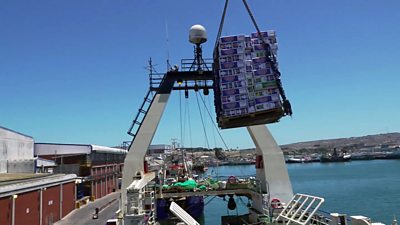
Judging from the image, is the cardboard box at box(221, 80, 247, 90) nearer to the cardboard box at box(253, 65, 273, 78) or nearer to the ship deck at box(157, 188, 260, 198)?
the cardboard box at box(253, 65, 273, 78)

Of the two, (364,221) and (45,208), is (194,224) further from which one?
(45,208)

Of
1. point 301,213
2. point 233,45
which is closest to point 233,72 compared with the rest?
point 233,45

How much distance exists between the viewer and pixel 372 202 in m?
48.8

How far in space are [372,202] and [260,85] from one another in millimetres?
40901

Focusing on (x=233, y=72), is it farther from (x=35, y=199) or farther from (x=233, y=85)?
(x=35, y=199)

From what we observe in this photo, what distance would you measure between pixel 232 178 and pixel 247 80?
40.1ft

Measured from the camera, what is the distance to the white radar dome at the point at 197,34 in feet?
78.7

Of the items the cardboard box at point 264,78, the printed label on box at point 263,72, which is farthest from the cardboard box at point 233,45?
the cardboard box at point 264,78

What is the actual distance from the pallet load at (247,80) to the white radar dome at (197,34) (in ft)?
27.7

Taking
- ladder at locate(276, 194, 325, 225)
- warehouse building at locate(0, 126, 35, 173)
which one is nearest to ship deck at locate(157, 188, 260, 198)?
ladder at locate(276, 194, 325, 225)

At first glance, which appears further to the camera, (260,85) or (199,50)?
(199,50)

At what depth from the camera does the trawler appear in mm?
15195

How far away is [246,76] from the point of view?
602 inches

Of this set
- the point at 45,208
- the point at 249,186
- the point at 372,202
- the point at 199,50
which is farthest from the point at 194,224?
the point at 372,202
